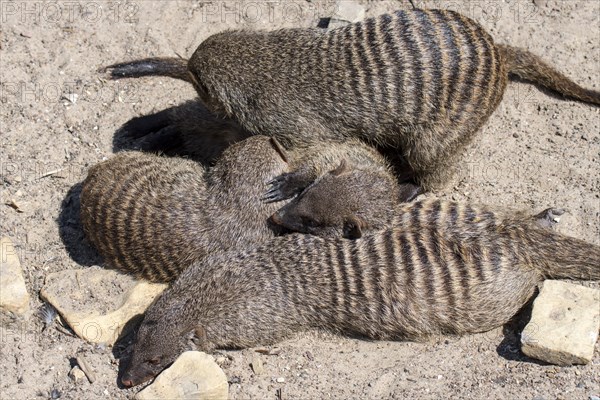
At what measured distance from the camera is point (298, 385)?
3809 mm

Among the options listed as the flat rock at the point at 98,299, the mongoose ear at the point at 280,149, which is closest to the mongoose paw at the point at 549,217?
the mongoose ear at the point at 280,149

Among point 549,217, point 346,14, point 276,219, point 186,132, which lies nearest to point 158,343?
point 276,219

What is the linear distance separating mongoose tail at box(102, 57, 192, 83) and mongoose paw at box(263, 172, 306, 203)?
125 cm

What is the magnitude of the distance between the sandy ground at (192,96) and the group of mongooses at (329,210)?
7.9 inches

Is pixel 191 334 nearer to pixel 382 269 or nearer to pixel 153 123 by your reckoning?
pixel 382 269

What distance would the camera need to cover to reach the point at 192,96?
17.1 ft

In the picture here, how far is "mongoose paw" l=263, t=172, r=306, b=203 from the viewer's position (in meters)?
4.17

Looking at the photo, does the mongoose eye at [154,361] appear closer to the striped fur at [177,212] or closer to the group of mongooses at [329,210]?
the group of mongooses at [329,210]

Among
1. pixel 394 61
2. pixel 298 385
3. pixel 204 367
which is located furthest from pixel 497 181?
pixel 204 367

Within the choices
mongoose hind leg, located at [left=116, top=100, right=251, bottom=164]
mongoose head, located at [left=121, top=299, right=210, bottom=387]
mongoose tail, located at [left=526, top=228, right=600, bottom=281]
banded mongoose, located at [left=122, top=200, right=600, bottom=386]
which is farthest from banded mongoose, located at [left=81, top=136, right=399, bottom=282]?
mongoose tail, located at [left=526, top=228, right=600, bottom=281]

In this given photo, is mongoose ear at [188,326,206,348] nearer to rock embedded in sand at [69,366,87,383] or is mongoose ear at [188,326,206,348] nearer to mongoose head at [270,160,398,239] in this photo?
rock embedded in sand at [69,366,87,383]

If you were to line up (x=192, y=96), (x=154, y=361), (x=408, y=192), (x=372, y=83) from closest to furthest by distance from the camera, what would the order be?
(x=154, y=361)
(x=372, y=83)
(x=408, y=192)
(x=192, y=96)

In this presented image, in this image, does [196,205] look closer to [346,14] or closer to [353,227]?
[353,227]

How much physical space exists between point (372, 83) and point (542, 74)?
4.03ft
